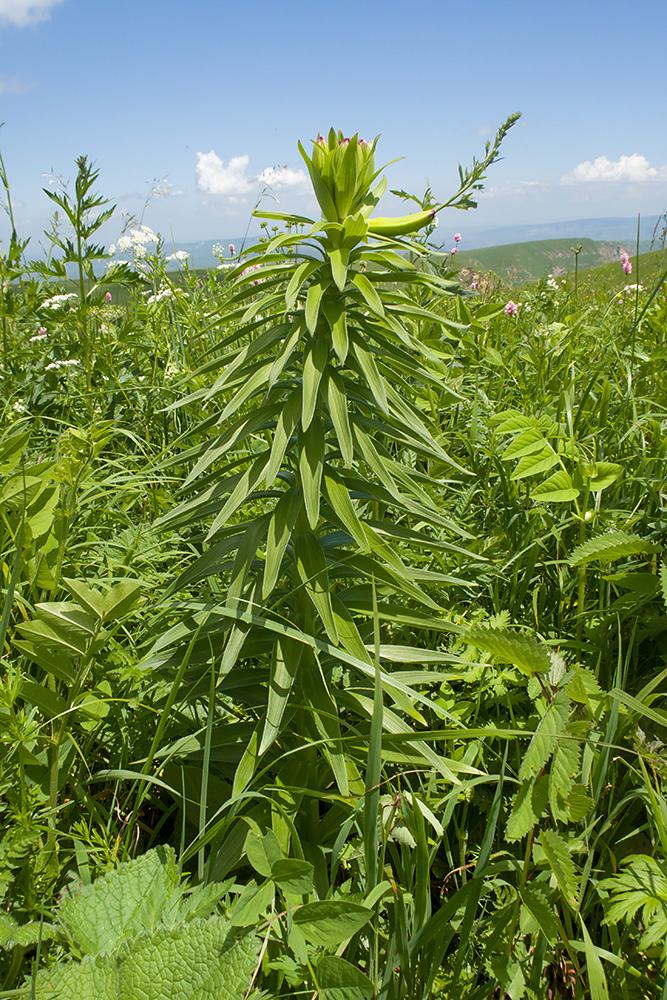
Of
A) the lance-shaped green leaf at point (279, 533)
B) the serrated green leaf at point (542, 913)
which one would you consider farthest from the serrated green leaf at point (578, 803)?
the lance-shaped green leaf at point (279, 533)

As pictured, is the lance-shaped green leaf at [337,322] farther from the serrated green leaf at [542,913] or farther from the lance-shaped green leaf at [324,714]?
the serrated green leaf at [542,913]

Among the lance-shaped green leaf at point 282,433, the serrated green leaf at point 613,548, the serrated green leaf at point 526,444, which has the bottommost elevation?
the serrated green leaf at point 613,548

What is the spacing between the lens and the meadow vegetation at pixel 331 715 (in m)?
0.99

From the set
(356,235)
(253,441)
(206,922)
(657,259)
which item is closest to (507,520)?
(253,441)

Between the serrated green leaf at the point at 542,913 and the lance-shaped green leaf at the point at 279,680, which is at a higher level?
the lance-shaped green leaf at the point at 279,680

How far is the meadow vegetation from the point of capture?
99cm

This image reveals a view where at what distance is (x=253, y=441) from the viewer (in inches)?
84.6

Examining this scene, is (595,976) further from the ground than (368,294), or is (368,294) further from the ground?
(368,294)

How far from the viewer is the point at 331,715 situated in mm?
1183

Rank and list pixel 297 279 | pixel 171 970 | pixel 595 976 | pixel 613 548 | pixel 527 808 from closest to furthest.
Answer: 1. pixel 171 970
2. pixel 595 976
3. pixel 527 808
4. pixel 297 279
5. pixel 613 548

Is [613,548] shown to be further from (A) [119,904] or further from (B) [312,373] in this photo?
(A) [119,904]

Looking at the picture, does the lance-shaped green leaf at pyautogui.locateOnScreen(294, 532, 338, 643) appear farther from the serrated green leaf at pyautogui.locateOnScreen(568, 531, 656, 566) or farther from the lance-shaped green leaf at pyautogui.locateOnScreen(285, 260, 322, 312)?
the serrated green leaf at pyautogui.locateOnScreen(568, 531, 656, 566)

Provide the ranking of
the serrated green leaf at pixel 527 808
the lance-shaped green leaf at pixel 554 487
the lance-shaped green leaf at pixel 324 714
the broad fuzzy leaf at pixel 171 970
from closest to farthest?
the broad fuzzy leaf at pixel 171 970 < the serrated green leaf at pixel 527 808 < the lance-shaped green leaf at pixel 324 714 < the lance-shaped green leaf at pixel 554 487

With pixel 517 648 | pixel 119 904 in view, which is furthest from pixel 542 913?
pixel 119 904
